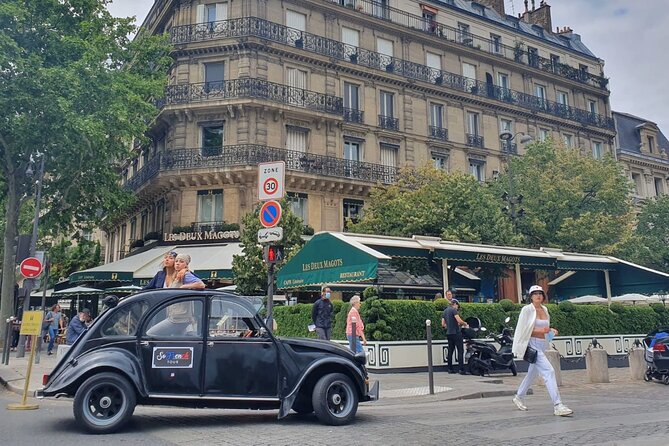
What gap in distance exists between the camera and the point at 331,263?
50.3ft

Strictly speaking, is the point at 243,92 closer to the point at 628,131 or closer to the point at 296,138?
the point at 296,138

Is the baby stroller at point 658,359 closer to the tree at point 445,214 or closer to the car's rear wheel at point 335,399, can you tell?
the car's rear wheel at point 335,399

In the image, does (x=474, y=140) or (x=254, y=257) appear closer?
(x=254, y=257)

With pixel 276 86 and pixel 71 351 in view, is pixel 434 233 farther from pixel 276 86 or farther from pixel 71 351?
pixel 71 351

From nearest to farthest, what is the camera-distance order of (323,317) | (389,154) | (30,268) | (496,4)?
(323,317)
(30,268)
(389,154)
(496,4)

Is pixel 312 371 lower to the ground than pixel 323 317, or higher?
lower

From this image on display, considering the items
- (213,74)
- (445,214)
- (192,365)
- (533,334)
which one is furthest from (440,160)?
(192,365)

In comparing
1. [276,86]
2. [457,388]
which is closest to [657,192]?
[276,86]

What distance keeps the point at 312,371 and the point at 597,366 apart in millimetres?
8588

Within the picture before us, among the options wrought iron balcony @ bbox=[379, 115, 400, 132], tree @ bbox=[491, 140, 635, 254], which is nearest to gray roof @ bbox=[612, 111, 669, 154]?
tree @ bbox=[491, 140, 635, 254]

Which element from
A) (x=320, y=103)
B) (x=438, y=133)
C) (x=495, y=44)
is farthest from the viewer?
(x=495, y=44)

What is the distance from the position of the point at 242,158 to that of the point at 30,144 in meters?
8.84

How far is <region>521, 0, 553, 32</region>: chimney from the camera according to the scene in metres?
44.2

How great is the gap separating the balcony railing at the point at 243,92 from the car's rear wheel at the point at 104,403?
73.2 ft
